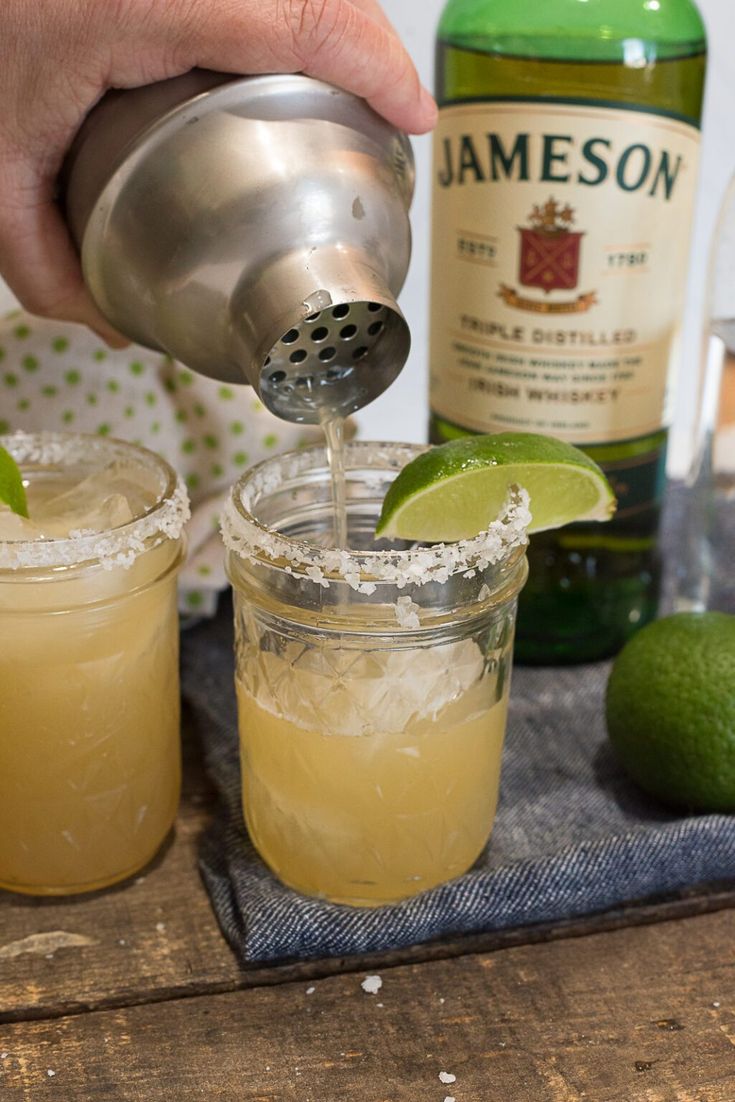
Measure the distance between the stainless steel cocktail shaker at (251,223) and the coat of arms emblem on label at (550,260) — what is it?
0.20 metres

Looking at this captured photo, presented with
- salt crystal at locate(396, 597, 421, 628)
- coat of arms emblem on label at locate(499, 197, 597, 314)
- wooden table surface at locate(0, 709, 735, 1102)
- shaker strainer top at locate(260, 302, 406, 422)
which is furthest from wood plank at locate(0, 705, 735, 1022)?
coat of arms emblem on label at locate(499, 197, 597, 314)

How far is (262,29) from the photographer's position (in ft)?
2.01

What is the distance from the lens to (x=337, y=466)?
707mm

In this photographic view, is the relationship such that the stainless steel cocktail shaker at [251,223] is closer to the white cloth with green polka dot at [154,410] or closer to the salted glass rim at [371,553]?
the salted glass rim at [371,553]

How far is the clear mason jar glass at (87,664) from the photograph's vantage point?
650 mm

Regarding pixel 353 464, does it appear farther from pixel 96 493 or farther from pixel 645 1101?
pixel 645 1101

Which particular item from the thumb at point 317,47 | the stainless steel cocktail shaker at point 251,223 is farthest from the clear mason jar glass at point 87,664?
the thumb at point 317,47

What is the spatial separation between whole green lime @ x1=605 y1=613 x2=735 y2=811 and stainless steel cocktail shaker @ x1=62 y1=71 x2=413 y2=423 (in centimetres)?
25

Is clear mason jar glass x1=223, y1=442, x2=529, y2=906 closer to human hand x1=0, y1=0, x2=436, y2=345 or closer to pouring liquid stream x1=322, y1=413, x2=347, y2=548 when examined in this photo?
pouring liquid stream x1=322, y1=413, x2=347, y2=548

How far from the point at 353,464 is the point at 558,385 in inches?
8.5

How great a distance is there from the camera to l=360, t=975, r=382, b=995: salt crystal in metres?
0.65

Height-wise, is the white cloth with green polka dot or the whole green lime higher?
the white cloth with green polka dot

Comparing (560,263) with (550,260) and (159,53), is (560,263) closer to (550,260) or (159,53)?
(550,260)

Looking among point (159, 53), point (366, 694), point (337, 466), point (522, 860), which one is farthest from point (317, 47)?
point (522, 860)
